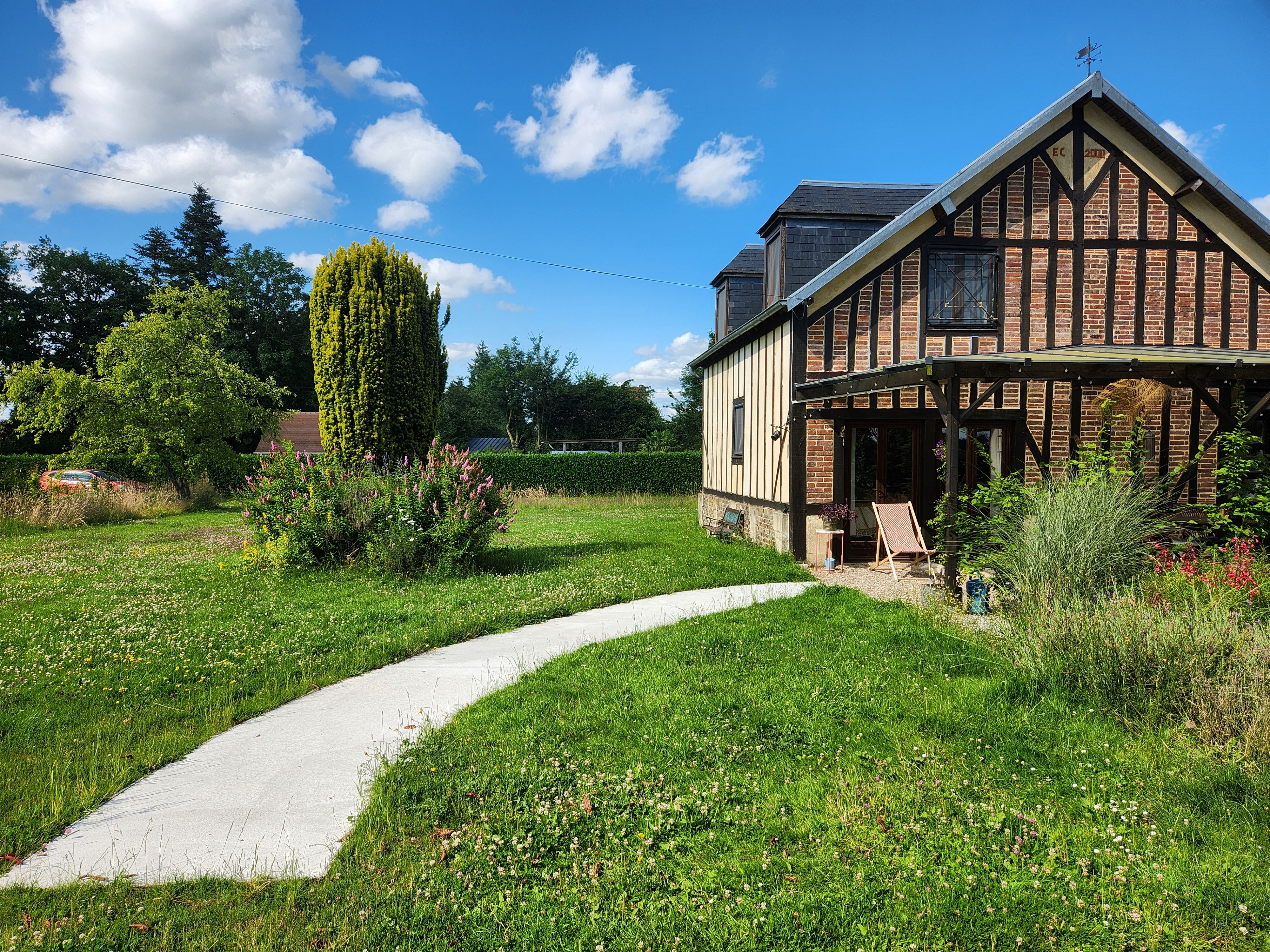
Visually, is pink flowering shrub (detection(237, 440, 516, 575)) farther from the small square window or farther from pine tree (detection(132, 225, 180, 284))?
pine tree (detection(132, 225, 180, 284))

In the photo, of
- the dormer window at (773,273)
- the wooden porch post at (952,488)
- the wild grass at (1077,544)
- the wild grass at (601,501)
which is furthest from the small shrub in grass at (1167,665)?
the wild grass at (601,501)

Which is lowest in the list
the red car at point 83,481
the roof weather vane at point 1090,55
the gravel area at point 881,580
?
the gravel area at point 881,580

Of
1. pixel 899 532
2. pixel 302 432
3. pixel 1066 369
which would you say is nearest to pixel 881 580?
pixel 899 532

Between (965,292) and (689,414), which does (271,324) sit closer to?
(689,414)

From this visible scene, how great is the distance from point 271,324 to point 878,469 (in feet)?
136

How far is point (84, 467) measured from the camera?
726 inches

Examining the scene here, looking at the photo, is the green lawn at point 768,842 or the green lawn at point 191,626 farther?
the green lawn at point 191,626

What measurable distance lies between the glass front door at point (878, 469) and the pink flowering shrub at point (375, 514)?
5.64 meters

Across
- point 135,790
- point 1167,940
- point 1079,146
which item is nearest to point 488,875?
point 135,790

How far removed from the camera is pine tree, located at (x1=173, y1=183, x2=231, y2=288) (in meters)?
45.2

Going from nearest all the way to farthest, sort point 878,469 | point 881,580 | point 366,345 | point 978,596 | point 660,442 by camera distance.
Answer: point 978,596 → point 881,580 → point 366,345 → point 878,469 → point 660,442

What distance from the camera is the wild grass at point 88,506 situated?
1412 cm

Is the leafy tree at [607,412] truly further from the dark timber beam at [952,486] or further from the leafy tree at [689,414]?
the dark timber beam at [952,486]

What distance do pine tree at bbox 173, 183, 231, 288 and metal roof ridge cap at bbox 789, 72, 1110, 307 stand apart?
46.8 m
